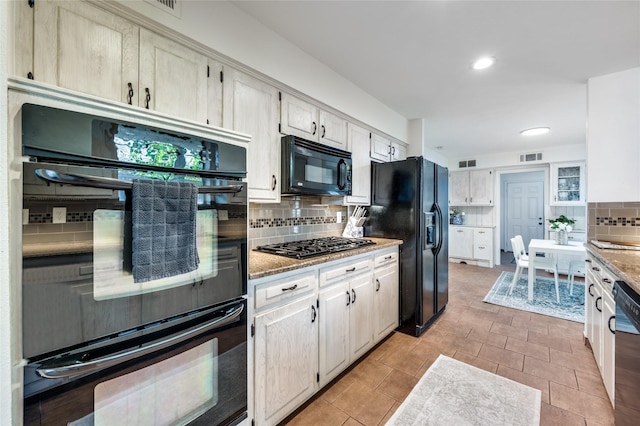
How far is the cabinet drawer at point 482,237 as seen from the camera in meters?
5.86

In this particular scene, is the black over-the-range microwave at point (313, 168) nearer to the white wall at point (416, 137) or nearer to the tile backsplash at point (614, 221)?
the white wall at point (416, 137)

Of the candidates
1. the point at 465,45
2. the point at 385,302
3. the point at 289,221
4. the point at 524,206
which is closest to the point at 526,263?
the point at 385,302

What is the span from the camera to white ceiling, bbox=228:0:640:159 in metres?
1.74

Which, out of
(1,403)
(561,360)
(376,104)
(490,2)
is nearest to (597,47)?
(490,2)

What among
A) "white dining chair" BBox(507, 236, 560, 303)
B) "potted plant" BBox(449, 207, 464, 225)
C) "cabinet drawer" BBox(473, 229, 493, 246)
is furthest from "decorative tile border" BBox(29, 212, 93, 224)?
"potted plant" BBox(449, 207, 464, 225)

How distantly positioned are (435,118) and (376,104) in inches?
46.4

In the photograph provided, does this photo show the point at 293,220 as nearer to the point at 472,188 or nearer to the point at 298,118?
the point at 298,118

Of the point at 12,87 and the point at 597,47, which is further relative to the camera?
the point at 597,47

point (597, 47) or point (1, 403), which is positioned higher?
point (597, 47)

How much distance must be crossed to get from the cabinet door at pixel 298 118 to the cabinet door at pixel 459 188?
5309mm

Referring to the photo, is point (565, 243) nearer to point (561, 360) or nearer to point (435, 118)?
point (561, 360)

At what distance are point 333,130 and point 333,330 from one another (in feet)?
5.79

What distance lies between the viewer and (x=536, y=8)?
5.63ft

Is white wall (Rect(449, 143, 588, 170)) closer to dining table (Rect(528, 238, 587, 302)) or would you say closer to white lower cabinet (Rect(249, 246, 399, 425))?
dining table (Rect(528, 238, 587, 302))
